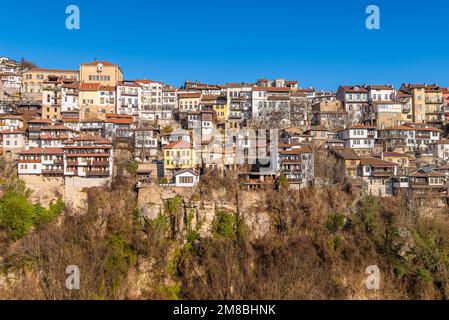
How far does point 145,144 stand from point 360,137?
2214 cm

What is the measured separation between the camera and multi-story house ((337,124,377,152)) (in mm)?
46844

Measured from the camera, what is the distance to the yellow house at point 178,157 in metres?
39.7

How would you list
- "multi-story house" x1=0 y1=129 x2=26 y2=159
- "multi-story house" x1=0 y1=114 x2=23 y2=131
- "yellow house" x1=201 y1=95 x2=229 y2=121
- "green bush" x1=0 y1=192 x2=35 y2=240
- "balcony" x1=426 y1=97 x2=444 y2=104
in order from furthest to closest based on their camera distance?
"balcony" x1=426 y1=97 x2=444 y2=104 → "yellow house" x1=201 y1=95 x2=229 y2=121 → "multi-story house" x1=0 y1=114 x2=23 y2=131 → "multi-story house" x1=0 y1=129 x2=26 y2=159 → "green bush" x1=0 y1=192 x2=35 y2=240

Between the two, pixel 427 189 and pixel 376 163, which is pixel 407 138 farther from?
pixel 427 189

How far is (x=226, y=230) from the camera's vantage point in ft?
110

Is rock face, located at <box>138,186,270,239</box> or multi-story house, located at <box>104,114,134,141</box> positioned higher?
multi-story house, located at <box>104,114,134,141</box>

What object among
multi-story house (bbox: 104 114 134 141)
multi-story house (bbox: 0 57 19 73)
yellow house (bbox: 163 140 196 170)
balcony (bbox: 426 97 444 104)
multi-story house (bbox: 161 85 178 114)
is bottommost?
yellow house (bbox: 163 140 196 170)

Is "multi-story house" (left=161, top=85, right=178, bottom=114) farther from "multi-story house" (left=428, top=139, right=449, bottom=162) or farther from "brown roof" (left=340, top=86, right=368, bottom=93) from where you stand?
"multi-story house" (left=428, top=139, right=449, bottom=162)

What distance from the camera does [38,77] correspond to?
61.0m

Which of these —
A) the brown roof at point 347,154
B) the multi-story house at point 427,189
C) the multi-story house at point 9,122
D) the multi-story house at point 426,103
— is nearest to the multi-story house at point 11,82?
the multi-story house at point 9,122

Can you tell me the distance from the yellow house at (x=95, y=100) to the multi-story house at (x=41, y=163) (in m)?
14.7

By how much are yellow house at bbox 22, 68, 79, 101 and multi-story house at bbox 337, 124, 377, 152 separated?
36.9 m

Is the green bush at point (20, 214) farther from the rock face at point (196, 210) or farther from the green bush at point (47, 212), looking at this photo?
the rock face at point (196, 210)

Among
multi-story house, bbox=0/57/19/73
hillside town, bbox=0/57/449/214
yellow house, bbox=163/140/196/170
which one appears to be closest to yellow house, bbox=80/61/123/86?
hillside town, bbox=0/57/449/214
